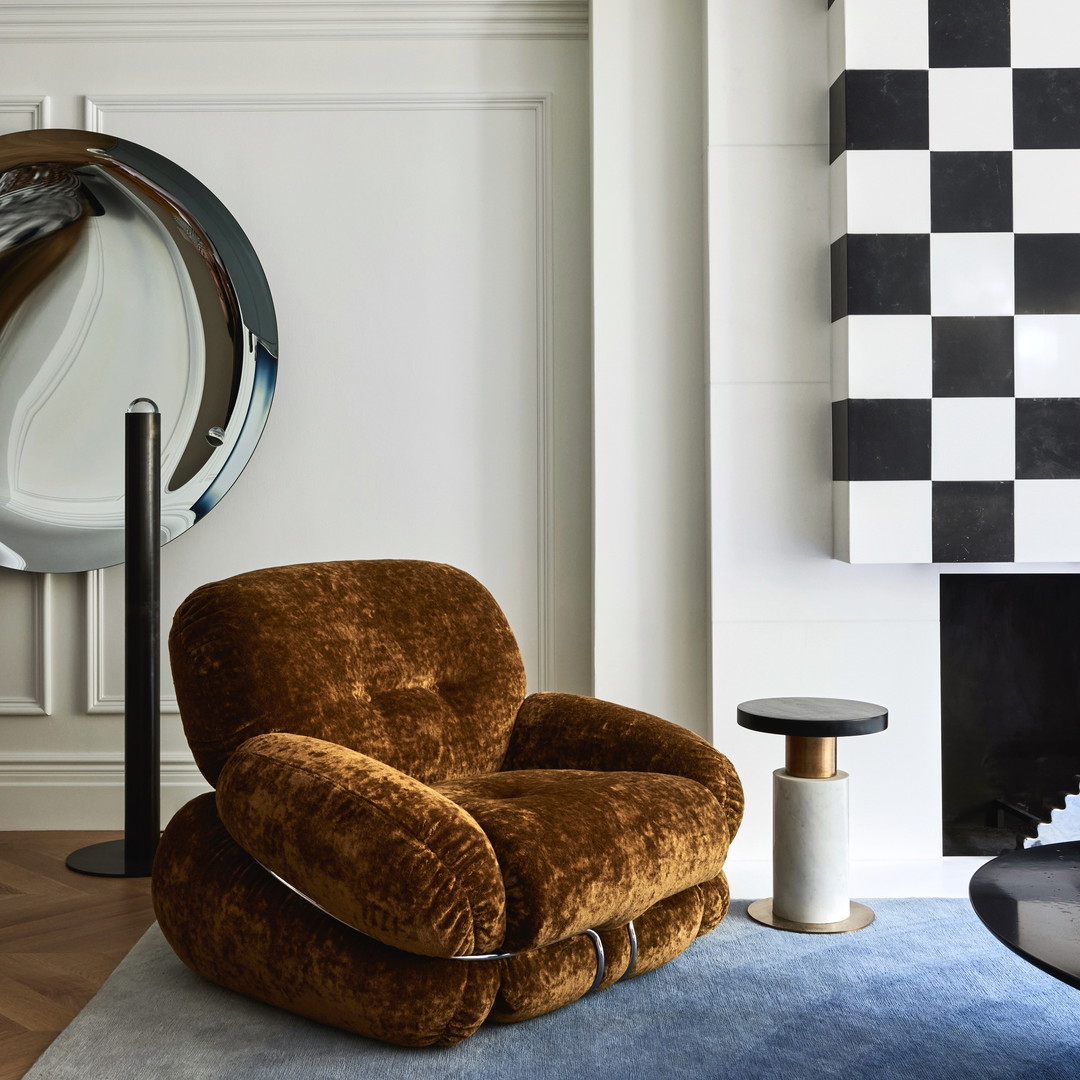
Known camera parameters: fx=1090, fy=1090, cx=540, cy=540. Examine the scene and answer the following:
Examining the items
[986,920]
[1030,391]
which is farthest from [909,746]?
[986,920]

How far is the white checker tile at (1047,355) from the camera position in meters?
2.63

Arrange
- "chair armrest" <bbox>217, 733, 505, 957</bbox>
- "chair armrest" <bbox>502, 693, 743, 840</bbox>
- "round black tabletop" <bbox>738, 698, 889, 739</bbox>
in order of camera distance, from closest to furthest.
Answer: "chair armrest" <bbox>217, 733, 505, 957</bbox> → "chair armrest" <bbox>502, 693, 743, 840</bbox> → "round black tabletop" <bbox>738, 698, 889, 739</bbox>

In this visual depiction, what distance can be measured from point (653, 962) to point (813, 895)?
489mm

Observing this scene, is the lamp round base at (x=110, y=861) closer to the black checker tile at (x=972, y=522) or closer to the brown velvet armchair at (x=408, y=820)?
the brown velvet armchair at (x=408, y=820)

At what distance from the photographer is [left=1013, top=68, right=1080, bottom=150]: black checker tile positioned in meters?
2.63

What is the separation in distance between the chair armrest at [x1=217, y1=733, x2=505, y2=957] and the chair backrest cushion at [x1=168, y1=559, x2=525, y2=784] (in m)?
0.22

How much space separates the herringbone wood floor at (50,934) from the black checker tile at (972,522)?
2.02m

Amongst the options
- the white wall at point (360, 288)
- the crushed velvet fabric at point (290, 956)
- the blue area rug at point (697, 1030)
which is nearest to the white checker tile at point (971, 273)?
the white wall at point (360, 288)

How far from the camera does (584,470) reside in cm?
315

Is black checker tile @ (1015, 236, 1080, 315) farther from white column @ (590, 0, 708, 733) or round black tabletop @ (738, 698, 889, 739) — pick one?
round black tabletop @ (738, 698, 889, 739)

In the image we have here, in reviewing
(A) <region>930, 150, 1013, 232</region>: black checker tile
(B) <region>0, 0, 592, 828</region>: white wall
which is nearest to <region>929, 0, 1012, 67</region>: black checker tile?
(A) <region>930, 150, 1013, 232</region>: black checker tile

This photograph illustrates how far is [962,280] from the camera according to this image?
8.65 feet

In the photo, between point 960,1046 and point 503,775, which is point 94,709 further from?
point 960,1046

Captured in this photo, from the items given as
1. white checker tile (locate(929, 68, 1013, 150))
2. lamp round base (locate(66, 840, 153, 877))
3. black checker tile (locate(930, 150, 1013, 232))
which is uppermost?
white checker tile (locate(929, 68, 1013, 150))
